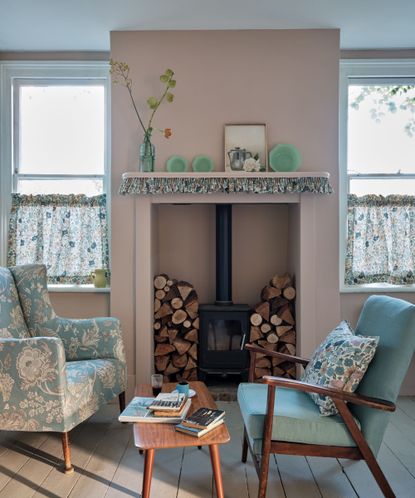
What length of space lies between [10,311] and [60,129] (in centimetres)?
179

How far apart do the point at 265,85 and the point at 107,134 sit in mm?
1381

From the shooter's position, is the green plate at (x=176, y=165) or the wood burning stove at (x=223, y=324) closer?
the green plate at (x=176, y=165)

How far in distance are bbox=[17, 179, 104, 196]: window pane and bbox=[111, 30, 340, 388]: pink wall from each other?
512 mm

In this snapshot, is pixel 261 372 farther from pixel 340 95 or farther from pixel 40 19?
pixel 40 19

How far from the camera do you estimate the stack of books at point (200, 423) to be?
7.22 feet

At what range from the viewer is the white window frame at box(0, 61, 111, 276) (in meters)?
4.30

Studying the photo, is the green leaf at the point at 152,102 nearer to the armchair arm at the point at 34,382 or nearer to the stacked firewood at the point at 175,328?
the stacked firewood at the point at 175,328

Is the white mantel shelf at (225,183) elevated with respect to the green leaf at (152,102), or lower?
lower

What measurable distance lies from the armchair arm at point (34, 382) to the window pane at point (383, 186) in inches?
110

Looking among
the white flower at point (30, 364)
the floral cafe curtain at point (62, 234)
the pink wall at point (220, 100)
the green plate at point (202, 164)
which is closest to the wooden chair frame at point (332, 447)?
the white flower at point (30, 364)

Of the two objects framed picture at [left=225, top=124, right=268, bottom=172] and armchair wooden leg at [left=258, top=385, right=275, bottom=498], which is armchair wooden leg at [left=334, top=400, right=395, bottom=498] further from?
framed picture at [left=225, top=124, right=268, bottom=172]

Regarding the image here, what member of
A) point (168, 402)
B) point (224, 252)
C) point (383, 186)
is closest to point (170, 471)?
point (168, 402)

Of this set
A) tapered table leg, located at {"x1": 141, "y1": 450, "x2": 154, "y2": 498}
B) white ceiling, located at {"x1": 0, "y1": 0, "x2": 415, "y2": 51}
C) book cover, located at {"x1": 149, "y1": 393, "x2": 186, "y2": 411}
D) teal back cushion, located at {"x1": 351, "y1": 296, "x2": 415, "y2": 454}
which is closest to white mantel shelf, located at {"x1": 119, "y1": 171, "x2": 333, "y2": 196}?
white ceiling, located at {"x1": 0, "y1": 0, "x2": 415, "y2": 51}

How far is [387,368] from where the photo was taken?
2293mm
